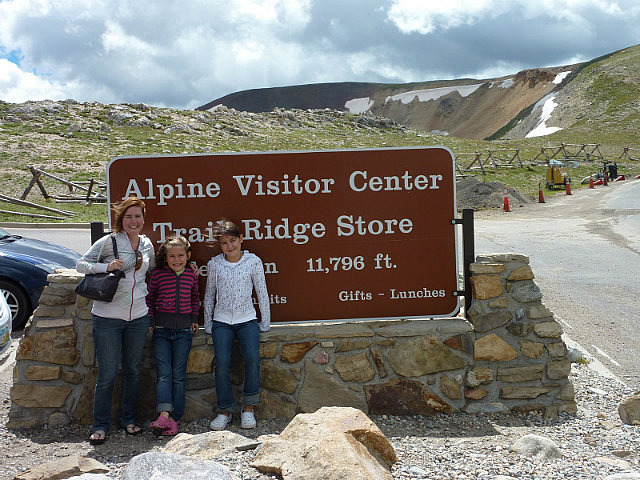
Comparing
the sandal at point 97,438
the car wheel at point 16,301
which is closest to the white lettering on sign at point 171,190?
the sandal at point 97,438

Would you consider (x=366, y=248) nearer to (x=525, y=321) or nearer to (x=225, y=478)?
(x=525, y=321)

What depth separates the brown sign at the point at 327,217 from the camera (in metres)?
4.60

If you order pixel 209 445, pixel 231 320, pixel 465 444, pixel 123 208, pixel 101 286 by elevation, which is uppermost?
pixel 123 208

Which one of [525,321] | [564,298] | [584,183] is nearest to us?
[525,321]

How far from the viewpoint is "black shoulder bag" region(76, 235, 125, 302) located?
12.8 ft

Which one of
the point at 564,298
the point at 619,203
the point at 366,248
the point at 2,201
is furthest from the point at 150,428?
the point at 619,203

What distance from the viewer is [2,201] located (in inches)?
786

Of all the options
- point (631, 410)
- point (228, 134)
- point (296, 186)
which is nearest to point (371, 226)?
point (296, 186)

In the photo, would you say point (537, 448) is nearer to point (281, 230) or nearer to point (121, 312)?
point (281, 230)

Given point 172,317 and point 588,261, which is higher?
point 172,317

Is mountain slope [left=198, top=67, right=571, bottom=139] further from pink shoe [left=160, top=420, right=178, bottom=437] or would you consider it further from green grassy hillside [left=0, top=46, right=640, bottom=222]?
pink shoe [left=160, top=420, right=178, bottom=437]

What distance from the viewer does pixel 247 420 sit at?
4285mm

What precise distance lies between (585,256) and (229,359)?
971 centimetres

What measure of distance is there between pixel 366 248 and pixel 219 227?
111 centimetres
